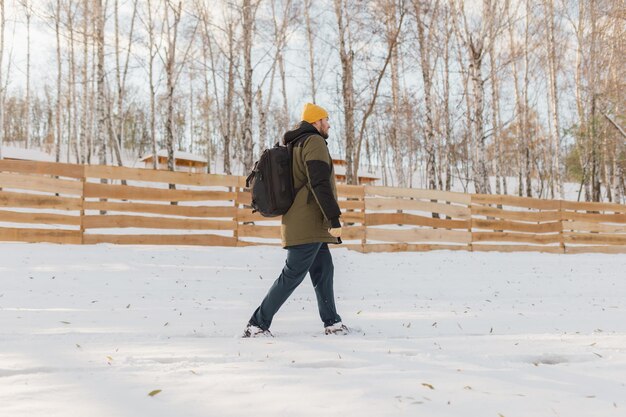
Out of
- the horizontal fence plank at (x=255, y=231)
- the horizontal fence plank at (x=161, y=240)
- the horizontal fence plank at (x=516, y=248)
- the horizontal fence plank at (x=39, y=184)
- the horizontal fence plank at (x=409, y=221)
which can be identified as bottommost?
the horizontal fence plank at (x=516, y=248)

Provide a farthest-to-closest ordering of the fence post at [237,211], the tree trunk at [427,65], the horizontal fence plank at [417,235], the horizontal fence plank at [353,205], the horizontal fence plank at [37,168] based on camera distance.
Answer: the tree trunk at [427,65]
the horizontal fence plank at [417,235]
the horizontal fence plank at [353,205]
the fence post at [237,211]
the horizontal fence plank at [37,168]

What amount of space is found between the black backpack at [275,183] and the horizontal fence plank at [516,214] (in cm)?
831

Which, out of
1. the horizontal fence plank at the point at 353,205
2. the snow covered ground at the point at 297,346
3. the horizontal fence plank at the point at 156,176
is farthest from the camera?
the horizontal fence plank at the point at 353,205

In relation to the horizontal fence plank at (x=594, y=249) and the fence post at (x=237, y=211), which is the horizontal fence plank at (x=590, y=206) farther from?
the fence post at (x=237, y=211)

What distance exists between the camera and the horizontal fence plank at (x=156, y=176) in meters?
7.89

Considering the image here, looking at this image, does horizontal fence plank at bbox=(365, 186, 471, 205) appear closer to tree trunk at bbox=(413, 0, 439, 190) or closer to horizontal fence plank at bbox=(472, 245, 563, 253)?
horizontal fence plank at bbox=(472, 245, 563, 253)

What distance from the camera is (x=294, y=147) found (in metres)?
3.12

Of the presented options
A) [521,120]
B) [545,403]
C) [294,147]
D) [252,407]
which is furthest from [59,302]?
[521,120]

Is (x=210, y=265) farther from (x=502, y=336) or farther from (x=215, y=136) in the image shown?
(x=215, y=136)

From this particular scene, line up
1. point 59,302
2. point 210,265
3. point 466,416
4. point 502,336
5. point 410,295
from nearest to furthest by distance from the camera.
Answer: point 466,416 → point 502,336 → point 59,302 → point 410,295 → point 210,265

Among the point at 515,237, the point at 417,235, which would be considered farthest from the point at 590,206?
the point at 417,235

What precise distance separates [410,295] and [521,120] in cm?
2266

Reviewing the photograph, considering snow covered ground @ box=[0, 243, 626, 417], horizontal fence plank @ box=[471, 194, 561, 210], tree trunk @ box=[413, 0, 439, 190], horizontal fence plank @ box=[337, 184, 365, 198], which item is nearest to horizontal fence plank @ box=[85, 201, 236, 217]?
snow covered ground @ box=[0, 243, 626, 417]

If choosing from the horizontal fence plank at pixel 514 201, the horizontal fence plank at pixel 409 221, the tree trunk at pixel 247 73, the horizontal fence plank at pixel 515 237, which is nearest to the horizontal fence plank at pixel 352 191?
the horizontal fence plank at pixel 409 221
